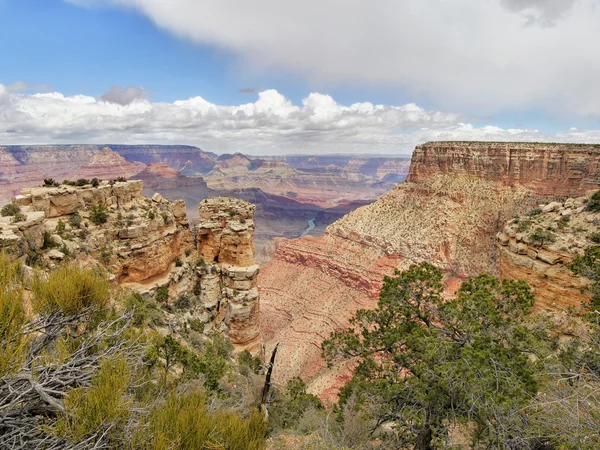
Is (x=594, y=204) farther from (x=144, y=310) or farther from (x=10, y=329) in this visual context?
(x=10, y=329)

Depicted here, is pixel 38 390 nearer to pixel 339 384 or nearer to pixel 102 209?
A: pixel 102 209

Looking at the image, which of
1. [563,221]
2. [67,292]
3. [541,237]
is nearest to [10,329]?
[67,292]

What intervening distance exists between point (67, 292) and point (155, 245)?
505 inches

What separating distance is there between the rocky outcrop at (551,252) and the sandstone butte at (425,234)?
2143cm

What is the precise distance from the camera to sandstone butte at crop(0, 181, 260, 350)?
14.3m

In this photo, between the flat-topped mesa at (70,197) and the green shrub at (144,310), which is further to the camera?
the flat-topped mesa at (70,197)

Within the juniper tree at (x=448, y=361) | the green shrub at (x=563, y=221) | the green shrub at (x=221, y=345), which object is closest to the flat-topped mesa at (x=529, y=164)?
the green shrub at (x=563, y=221)

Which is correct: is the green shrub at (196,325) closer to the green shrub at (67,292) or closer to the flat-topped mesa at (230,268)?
the flat-topped mesa at (230,268)

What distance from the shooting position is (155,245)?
1834 centimetres

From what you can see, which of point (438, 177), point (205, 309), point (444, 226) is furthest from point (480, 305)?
point (438, 177)

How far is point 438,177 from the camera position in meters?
52.0

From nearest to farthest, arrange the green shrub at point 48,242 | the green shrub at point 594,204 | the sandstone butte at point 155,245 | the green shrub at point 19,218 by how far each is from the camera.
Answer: the green shrub at point 19,218 → the green shrub at point 48,242 → the sandstone butte at point 155,245 → the green shrub at point 594,204

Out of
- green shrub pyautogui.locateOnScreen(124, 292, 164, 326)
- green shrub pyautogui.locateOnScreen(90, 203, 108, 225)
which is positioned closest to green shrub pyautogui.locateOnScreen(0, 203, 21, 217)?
green shrub pyautogui.locateOnScreen(90, 203, 108, 225)

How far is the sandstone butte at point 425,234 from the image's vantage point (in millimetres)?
39875
